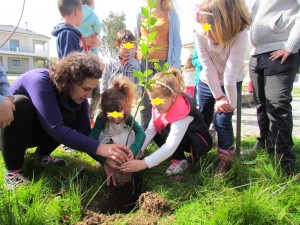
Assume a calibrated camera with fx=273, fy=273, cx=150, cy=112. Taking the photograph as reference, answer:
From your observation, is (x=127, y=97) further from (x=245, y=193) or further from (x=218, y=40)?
(x=245, y=193)

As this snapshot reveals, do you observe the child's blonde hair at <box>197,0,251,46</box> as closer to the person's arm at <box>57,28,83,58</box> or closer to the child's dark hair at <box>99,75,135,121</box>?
the child's dark hair at <box>99,75,135,121</box>

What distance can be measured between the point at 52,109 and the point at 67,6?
158cm

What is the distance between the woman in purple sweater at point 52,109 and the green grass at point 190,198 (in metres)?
0.25

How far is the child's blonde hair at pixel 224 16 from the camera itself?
2025 mm

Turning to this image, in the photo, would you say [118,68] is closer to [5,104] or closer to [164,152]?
[164,152]

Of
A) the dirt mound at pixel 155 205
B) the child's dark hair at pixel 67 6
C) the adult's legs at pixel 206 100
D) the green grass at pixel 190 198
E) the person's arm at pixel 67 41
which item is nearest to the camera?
the green grass at pixel 190 198

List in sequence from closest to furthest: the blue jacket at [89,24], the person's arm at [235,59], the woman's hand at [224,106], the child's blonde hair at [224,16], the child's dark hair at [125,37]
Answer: the child's blonde hair at [224,16]
the person's arm at [235,59]
the woman's hand at [224,106]
the child's dark hair at [125,37]
the blue jacket at [89,24]

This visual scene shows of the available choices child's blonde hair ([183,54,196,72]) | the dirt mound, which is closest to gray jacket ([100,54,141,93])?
the dirt mound

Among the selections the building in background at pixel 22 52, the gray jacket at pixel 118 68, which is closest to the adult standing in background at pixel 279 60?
the gray jacket at pixel 118 68

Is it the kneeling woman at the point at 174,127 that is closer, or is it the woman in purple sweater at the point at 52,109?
the woman in purple sweater at the point at 52,109

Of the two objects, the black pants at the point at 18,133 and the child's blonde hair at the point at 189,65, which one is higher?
the child's blonde hair at the point at 189,65

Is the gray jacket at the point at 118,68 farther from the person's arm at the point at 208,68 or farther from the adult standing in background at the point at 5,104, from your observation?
the adult standing in background at the point at 5,104

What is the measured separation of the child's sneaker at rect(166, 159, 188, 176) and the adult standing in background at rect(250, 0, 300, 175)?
2.38 feet

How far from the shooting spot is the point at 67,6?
3.02 meters
